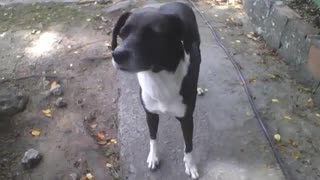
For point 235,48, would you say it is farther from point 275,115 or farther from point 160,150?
point 160,150

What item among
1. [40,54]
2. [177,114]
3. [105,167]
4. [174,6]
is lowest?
[40,54]

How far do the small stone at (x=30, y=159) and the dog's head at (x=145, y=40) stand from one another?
1.31 meters

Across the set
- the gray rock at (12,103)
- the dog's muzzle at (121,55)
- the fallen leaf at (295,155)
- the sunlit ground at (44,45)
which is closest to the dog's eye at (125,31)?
the dog's muzzle at (121,55)

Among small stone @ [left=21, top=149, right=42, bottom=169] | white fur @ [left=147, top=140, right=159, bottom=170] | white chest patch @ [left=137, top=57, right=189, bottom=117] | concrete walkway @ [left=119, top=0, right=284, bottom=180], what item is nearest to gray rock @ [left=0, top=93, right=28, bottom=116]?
small stone @ [left=21, top=149, right=42, bottom=169]

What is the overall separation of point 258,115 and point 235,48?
120cm

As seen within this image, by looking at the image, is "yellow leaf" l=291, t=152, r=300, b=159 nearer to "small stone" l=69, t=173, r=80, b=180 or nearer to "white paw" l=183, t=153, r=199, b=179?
"white paw" l=183, t=153, r=199, b=179

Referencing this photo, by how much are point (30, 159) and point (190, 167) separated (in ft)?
3.79

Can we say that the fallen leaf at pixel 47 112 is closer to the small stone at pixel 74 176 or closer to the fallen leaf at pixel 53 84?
the fallen leaf at pixel 53 84

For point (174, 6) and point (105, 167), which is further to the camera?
point (105, 167)

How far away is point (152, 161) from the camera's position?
2771 mm

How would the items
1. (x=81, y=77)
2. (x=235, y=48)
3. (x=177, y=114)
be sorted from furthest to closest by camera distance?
(x=235, y=48)
(x=81, y=77)
(x=177, y=114)

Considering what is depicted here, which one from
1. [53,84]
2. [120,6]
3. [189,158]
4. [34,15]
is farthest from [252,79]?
[34,15]

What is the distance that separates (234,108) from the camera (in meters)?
3.32

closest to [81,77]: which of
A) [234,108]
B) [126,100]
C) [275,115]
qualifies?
[126,100]
